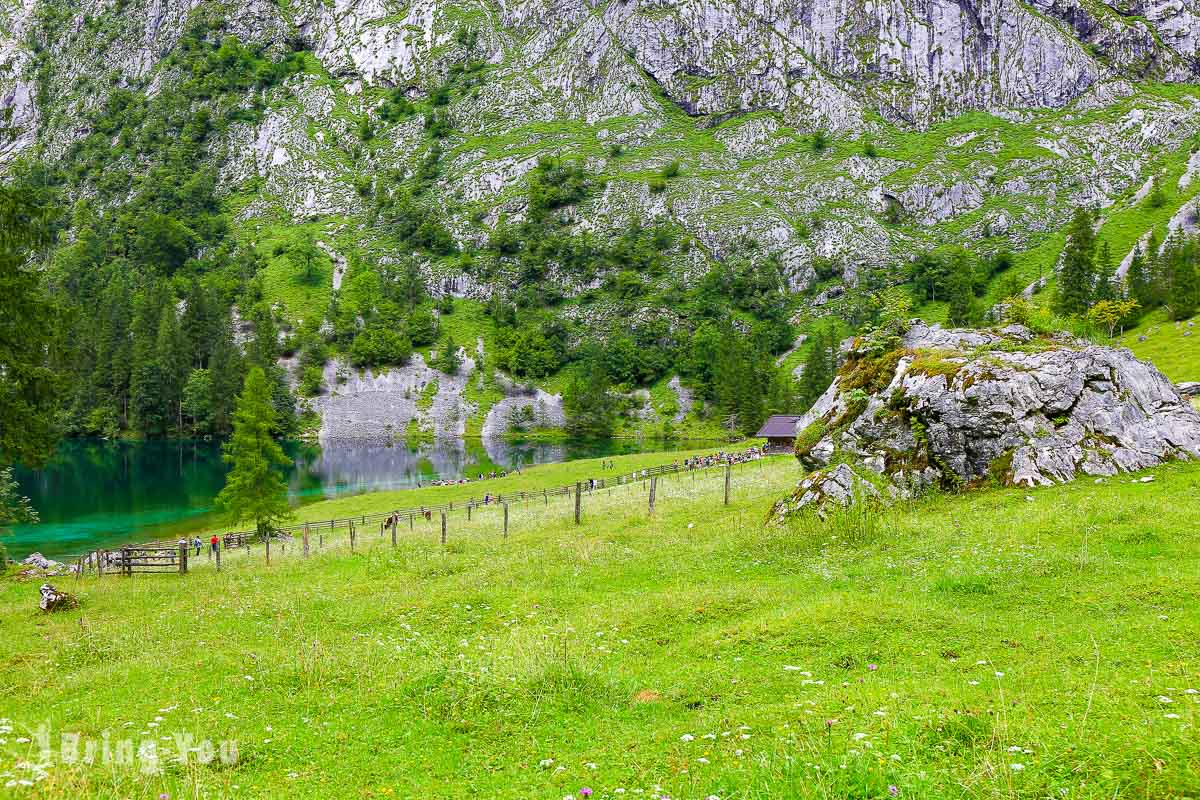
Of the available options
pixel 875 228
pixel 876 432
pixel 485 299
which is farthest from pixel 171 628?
pixel 875 228

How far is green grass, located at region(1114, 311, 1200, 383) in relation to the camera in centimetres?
7495

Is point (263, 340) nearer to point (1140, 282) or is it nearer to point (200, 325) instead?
point (200, 325)

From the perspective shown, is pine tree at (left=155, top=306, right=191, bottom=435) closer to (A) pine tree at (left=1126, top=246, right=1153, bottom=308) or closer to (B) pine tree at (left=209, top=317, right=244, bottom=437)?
(B) pine tree at (left=209, top=317, right=244, bottom=437)

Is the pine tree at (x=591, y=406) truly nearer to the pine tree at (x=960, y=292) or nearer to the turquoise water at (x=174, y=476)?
the turquoise water at (x=174, y=476)

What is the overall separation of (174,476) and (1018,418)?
333 feet

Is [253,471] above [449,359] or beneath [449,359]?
beneath

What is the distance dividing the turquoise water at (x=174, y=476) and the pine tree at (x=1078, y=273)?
72.2 meters

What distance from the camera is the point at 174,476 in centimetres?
9188

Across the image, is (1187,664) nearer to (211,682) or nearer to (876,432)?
(211,682)

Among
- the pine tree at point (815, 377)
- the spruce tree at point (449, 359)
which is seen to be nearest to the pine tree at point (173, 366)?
the spruce tree at point (449, 359)

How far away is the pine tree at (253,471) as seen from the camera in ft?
167

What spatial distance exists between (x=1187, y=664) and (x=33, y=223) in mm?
30068

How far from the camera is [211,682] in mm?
13180

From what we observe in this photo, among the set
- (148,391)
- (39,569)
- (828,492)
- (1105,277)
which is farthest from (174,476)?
(1105,277)
